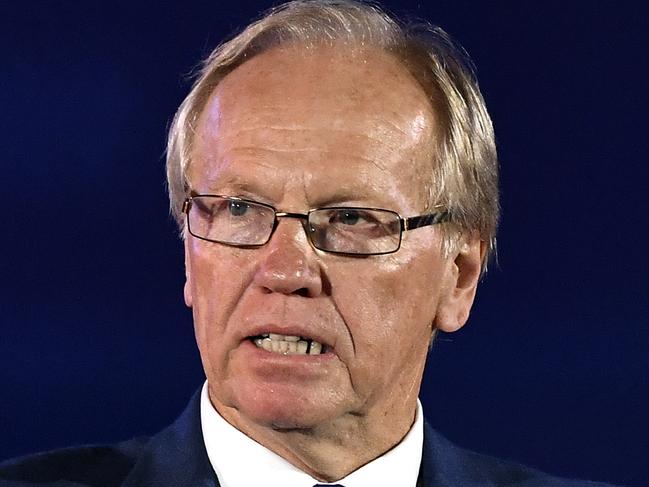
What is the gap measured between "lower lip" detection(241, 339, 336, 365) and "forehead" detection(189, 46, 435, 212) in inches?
10.9

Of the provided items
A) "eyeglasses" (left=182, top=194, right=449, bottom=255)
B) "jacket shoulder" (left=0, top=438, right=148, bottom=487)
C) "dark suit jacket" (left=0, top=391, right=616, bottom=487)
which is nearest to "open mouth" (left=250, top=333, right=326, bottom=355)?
"eyeglasses" (left=182, top=194, right=449, bottom=255)

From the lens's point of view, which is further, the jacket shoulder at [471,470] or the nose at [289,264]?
the jacket shoulder at [471,470]

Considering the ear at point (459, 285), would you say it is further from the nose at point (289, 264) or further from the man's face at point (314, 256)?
the nose at point (289, 264)

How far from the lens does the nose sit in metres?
2.47

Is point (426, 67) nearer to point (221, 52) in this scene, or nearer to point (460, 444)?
point (221, 52)

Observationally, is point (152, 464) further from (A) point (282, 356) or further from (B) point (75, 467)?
(A) point (282, 356)

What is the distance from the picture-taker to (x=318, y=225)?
2545 mm

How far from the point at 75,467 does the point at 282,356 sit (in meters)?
0.56

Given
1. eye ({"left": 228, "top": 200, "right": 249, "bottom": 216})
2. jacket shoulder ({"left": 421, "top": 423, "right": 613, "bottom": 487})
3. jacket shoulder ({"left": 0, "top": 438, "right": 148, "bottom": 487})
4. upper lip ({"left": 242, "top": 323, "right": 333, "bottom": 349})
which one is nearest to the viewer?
upper lip ({"left": 242, "top": 323, "right": 333, "bottom": 349})

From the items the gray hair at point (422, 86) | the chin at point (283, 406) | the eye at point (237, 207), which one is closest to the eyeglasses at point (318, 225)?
the eye at point (237, 207)

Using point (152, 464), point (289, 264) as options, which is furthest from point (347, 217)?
point (152, 464)

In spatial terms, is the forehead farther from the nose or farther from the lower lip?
the lower lip

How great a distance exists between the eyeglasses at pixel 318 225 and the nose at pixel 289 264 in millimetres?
15

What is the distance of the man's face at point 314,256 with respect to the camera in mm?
2494
